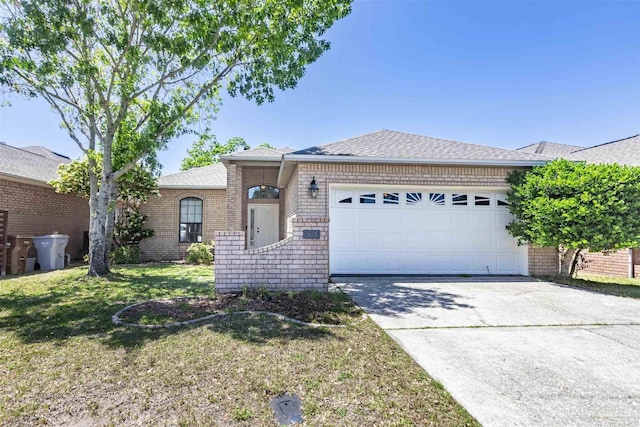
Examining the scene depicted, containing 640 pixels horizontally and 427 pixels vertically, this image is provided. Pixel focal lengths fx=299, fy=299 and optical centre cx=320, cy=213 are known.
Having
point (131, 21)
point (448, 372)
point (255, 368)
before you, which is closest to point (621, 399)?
point (448, 372)

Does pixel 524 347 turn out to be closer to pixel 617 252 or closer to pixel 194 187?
pixel 617 252

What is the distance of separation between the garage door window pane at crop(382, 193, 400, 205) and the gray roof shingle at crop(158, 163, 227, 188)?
25.6ft

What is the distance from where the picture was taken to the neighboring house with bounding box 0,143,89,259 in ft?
31.7

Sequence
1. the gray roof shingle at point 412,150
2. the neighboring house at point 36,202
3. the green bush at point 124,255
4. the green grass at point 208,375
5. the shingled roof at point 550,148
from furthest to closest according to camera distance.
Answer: the shingled roof at point 550,148 < the green bush at point 124,255 < the neighboring house at point 36,202 < the gray roof shingle at point 412,150 < the green grass at point 208,375

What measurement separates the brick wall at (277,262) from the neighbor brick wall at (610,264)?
8.23 m

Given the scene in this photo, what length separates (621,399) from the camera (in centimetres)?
229

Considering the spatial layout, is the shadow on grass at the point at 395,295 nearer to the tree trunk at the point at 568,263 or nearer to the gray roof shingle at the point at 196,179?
the tree trunk at the point at 568,263

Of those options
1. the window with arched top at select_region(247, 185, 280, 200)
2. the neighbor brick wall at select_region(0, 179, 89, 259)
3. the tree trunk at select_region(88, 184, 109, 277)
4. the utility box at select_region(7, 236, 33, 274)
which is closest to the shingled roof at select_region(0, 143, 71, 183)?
the neighbor brick wall at select_region(0, 179, 89, 259)

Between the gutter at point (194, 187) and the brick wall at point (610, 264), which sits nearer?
the brick wall at point (610, 264)

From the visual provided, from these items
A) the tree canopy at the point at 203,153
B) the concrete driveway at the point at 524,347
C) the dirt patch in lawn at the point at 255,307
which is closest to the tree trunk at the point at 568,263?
the concrete driveway at the point at 524,347

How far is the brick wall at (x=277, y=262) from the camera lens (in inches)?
217

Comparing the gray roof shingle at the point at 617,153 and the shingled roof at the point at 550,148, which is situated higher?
the shingled roof at the point at 550,148

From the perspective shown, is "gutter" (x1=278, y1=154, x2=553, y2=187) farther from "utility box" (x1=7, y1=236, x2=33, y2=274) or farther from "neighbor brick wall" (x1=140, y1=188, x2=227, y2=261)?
"utility box" (x1=7, y1=236, x2=33, y2=274)

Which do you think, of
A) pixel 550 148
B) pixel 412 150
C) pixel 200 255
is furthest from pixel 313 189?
pixel 550 148
